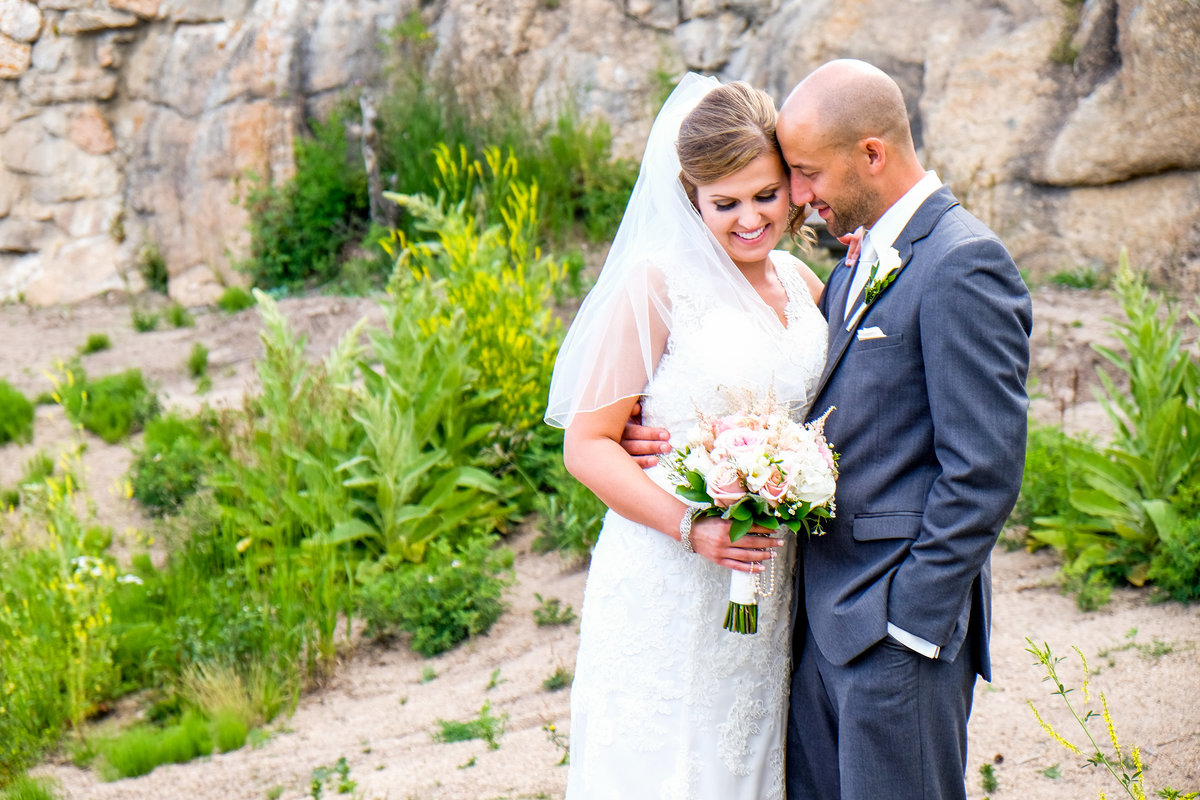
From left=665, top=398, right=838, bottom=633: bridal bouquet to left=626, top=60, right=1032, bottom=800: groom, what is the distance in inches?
5.5

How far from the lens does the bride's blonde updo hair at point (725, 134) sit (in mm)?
2496

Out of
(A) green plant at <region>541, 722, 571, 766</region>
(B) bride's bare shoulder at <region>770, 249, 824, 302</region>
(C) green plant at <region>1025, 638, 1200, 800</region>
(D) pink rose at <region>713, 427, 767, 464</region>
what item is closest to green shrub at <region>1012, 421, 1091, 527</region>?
(C) green plant at <region>1025, 638, 1200, 800</region>

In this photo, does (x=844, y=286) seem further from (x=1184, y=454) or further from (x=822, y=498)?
(x=1184, y=454)

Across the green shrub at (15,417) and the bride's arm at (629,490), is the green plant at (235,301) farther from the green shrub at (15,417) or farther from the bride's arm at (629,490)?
the bride's arm at (629,490)

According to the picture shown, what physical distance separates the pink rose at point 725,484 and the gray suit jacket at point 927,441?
299 millimetres

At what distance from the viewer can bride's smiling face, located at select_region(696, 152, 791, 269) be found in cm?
253

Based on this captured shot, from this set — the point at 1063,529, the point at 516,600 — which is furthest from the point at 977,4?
the point at 516,600

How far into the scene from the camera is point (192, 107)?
11.7 meters

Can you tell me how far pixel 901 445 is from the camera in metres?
2.20

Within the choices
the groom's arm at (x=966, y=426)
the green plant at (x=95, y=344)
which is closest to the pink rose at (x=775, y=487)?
the groom's arm at (x=966, y=426)

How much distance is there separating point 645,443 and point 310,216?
8.98 m

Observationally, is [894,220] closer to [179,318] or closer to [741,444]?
[741,444]

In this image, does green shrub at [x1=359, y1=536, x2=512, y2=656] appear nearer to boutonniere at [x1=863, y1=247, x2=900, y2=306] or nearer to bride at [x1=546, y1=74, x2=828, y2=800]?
bride at [x1=546, y1=74, x2=828, y2=800]

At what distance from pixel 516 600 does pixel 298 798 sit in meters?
1.65
